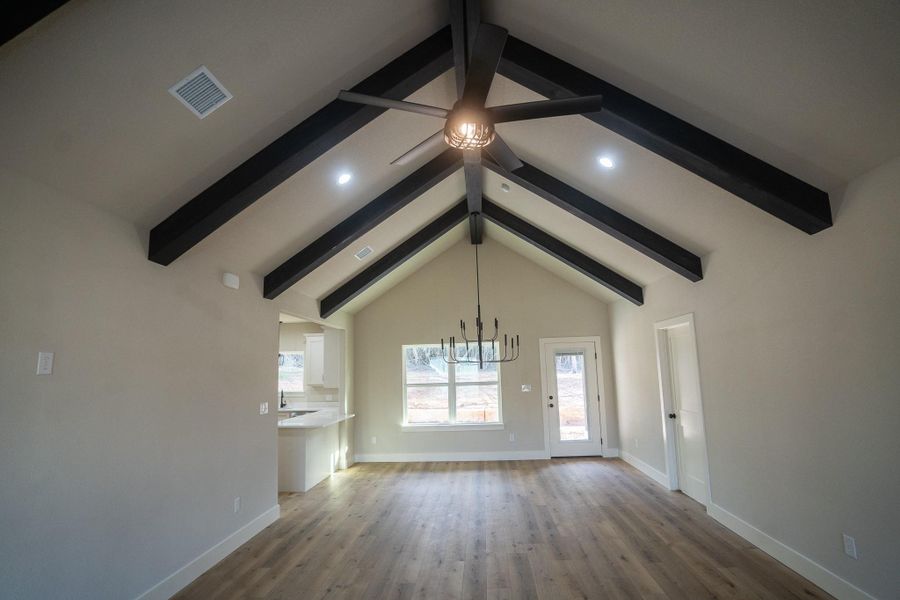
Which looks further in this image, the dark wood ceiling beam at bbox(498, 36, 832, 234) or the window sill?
the window sill

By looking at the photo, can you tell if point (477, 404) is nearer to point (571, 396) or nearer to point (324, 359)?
point (571, 396)

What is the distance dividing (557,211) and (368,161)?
2277mm

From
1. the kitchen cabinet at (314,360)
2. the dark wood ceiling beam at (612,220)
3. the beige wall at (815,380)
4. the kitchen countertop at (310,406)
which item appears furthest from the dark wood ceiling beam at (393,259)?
the beige wall at (815,380)

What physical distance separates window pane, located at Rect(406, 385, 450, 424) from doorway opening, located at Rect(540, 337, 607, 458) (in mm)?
1639

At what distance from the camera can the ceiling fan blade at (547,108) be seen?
2035mm

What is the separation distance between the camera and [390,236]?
5.53m

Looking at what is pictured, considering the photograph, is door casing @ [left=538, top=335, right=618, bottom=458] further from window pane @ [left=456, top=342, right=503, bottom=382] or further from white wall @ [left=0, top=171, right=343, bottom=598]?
white wall @ [left=0, top=171, right=343, bottom=598]

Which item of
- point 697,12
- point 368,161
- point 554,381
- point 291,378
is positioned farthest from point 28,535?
point 554,381

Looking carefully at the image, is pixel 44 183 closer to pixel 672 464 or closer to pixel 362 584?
pixel 362 584

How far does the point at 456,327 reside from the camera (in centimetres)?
743

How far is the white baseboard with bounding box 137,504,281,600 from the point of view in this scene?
292cm

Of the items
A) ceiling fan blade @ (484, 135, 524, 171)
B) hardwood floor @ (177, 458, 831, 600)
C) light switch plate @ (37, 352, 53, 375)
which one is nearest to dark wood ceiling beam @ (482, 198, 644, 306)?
hardwood floor @ (177, 458, 831, 600)

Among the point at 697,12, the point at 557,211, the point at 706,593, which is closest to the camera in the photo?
the point at 697,12

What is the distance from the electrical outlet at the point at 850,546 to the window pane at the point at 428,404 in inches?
208
